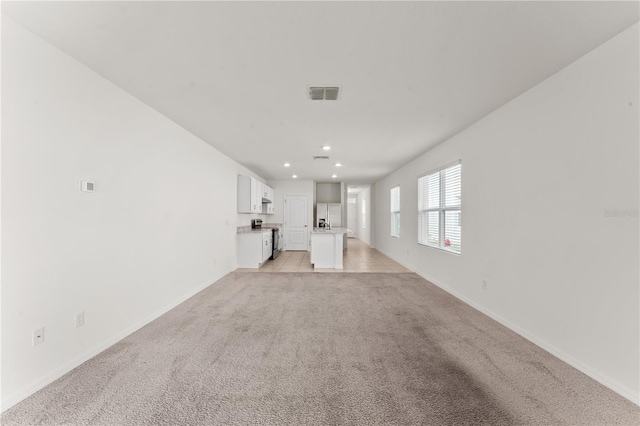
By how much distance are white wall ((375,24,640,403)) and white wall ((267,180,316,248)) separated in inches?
241

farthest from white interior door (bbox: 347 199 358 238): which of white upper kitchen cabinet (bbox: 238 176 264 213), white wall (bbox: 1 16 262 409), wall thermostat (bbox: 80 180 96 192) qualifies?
wall thermostat (bbox: 80 180 96 192)

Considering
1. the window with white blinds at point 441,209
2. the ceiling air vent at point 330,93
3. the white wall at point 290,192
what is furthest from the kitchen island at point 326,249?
the ceiling air vent at point 330,93

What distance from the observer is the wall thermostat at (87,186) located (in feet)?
7.32

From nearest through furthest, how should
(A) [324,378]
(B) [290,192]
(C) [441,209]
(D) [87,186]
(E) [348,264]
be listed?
1. (A) [324,378]
2. (D) [87,186]
3. (C) [441,209]
4. (E) [348,264]
5. (B) [290,192]

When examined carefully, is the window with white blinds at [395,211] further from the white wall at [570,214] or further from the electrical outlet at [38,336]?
the electrical outlet at [38,336]

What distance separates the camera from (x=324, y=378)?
2018 millimetres

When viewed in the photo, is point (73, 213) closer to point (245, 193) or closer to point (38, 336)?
point (38, 336)

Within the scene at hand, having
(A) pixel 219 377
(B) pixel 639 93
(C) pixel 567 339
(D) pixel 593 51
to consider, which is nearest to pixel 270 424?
(A) pixel 219 377

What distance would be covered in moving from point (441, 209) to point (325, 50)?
3.69m

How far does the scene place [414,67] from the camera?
2.29 meters

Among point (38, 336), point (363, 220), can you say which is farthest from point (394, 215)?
point (38, 336)

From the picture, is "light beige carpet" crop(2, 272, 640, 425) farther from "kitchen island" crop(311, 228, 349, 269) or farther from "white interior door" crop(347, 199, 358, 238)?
"white interior door" crop(347, 199, 358, 238)

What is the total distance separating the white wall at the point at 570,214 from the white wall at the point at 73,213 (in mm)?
4159

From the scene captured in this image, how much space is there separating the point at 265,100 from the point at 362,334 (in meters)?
2.77
